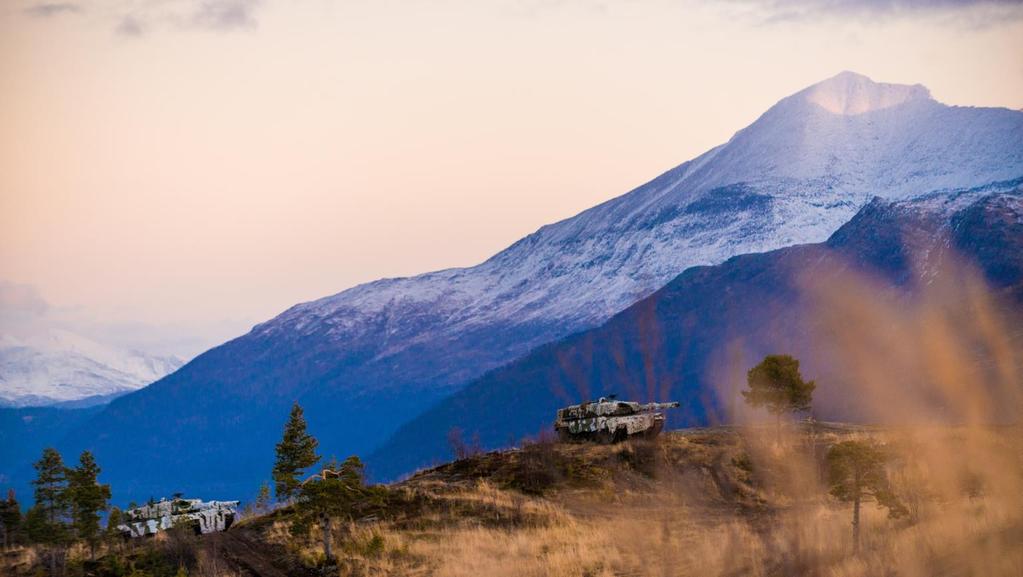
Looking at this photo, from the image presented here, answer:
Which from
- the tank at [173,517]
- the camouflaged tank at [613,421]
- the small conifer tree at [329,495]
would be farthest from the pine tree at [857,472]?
the tank at [173,517]

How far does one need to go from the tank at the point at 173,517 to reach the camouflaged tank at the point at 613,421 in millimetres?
17943

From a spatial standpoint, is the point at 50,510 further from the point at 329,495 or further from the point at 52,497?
the point at 329,495

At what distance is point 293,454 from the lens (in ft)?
106

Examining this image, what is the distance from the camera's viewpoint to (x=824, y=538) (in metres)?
27.0

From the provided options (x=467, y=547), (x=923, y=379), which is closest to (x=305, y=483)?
(x=467, y=547)

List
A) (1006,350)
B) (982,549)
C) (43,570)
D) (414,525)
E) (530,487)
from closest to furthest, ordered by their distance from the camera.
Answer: (982,549), (43,570), (414,525), (530,487), (1006,350)

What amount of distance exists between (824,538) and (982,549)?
4545 mm

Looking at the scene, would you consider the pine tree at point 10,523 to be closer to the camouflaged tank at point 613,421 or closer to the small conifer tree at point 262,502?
the small conifer tree at point 262,502

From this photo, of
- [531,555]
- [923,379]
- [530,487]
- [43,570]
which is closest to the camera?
[531,555]

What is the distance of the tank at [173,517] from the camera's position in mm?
39656

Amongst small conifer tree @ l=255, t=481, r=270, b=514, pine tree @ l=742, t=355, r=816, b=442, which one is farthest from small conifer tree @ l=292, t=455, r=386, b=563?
pine tree @ l=742, t=355, r=816, b=442

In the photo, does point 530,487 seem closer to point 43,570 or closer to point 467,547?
point 467,547

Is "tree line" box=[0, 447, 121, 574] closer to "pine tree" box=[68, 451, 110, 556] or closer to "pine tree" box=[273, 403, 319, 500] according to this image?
"pine tree" box=[68, 451, 110, 556]

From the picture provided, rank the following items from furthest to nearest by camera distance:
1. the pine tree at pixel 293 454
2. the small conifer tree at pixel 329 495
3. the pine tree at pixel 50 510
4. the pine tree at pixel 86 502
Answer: the pine tree at pixel 86 502, the pine tree at pixel 50 510, the pine tree at pixel 293 454, the small conifer tree at pixel 329 495
